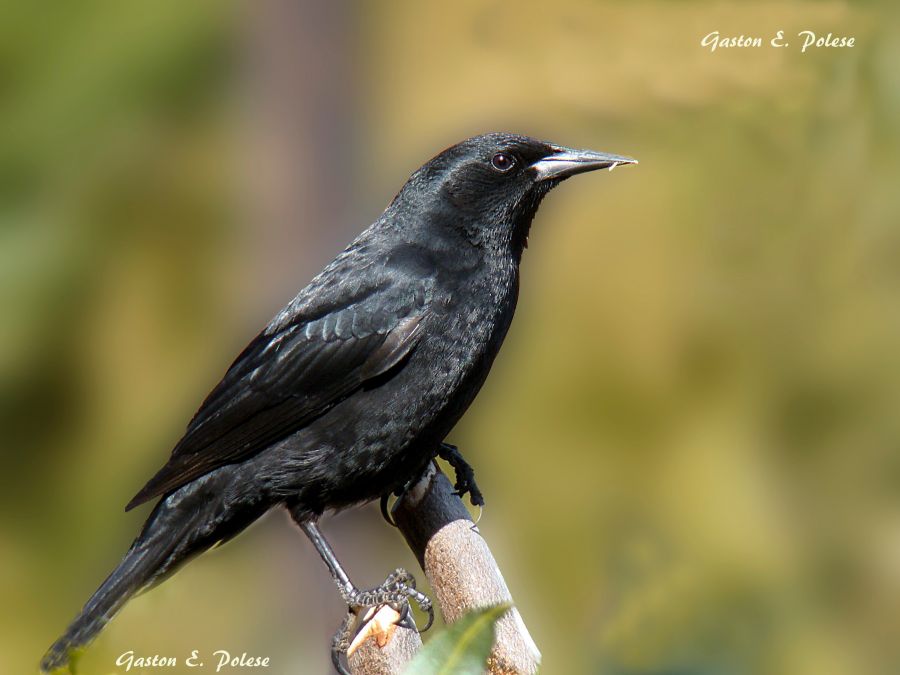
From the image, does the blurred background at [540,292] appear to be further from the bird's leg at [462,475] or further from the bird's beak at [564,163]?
the bird's beak at [564,163]

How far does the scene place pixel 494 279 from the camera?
3113 mm

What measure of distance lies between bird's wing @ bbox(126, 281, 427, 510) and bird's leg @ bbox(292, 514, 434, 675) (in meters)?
0.33

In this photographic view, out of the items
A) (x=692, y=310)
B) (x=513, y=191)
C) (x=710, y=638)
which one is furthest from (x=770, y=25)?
(x=710, y=638)

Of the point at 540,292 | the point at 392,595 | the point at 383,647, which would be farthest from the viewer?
the point at 540,292

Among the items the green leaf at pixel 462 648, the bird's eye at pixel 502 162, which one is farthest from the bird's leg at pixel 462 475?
the green leaf at pixel 462 648

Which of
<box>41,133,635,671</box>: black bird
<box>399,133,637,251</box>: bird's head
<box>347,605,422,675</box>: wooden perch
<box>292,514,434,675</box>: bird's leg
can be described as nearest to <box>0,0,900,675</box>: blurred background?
<box>41,133,635,671</box>: black bird

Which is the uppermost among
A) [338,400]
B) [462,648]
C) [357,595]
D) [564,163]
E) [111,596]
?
[564,163]

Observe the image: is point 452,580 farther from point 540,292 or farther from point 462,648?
point 540,292

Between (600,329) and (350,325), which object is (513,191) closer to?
(350,325)

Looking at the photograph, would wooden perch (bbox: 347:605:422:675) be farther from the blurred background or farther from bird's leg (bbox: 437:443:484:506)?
the blurred background

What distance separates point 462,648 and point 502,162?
83.0 inches

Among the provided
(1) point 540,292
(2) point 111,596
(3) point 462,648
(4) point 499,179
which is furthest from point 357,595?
(1) point 540,292

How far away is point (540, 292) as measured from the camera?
14.5ft

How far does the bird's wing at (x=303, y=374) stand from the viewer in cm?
302
